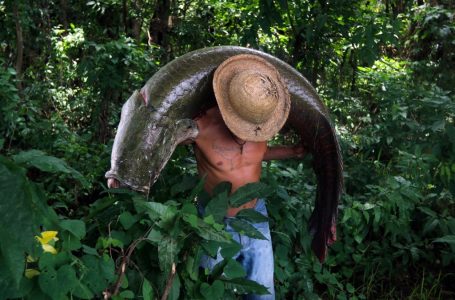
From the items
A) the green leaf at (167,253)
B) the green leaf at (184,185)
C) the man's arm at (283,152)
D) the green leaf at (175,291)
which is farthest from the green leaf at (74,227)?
the man's arm at (283,152)

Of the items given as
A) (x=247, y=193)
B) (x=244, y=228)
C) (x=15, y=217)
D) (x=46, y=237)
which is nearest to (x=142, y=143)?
(x=247, y=193)

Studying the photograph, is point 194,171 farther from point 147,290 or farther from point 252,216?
point 147,290

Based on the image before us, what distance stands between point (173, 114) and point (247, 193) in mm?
600

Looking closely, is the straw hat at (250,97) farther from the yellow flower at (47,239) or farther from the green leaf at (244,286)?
the yellow flower at (47,239)

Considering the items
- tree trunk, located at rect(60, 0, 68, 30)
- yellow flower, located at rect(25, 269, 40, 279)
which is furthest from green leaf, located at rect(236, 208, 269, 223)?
tree trunk, located at rect(60, 0, 68, 30)

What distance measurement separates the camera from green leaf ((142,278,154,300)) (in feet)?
4.66

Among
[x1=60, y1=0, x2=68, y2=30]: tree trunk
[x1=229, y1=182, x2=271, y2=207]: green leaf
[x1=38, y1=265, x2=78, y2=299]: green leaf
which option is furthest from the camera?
[x1=60, y1=0, x2=68, y2=30]: tree trunk

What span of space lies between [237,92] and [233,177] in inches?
19.9

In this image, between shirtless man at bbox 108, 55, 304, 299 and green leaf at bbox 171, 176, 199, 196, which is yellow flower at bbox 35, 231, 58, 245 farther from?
green leaf at bbox 171, 176, 199, 196

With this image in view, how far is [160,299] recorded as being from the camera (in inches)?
59.3

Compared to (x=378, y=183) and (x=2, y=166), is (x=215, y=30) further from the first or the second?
(x=2, y=166)

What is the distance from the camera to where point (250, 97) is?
84.9 inches

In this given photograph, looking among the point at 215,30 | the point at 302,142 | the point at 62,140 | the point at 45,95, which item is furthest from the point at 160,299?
the point at 215,30

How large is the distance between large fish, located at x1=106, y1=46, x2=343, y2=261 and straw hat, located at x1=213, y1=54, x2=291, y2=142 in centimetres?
15
